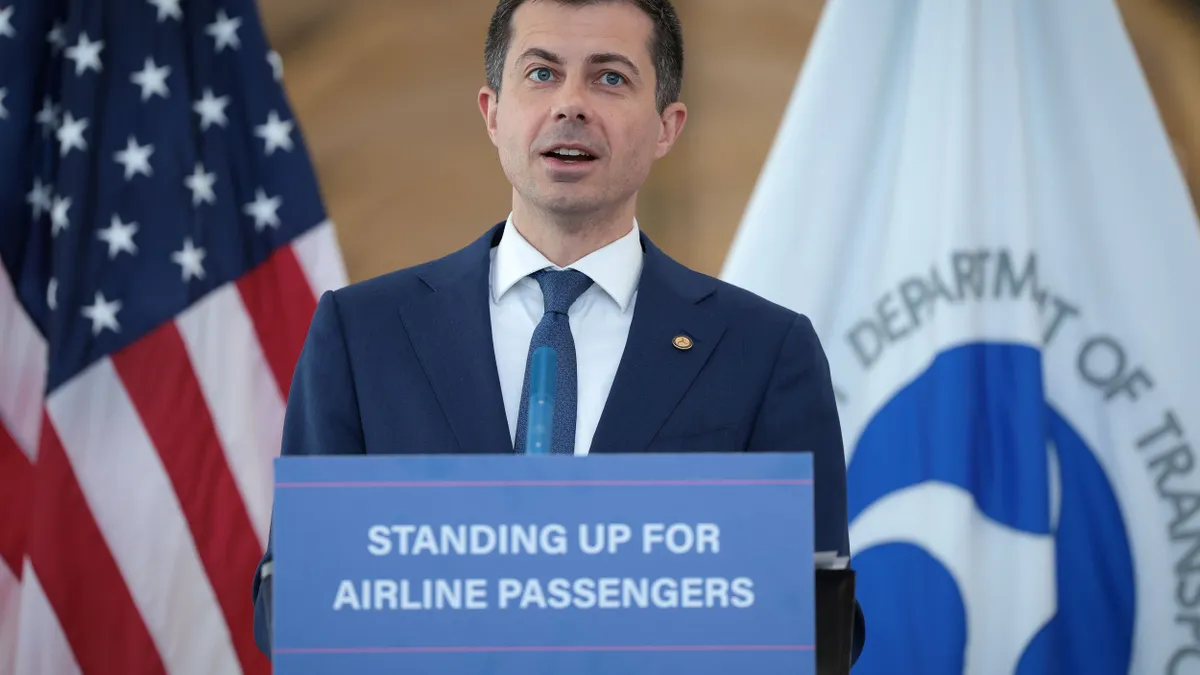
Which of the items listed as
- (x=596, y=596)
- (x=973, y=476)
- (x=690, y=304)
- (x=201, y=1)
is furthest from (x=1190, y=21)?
(x=596, y=596)

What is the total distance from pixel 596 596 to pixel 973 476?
1996mm

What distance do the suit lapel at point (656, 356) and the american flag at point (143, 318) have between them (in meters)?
1.63

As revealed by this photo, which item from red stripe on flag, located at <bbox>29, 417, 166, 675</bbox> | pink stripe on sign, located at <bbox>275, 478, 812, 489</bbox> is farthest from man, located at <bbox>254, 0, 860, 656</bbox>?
red stripe on flag, located at <bbox>29, 417, 166, 675</bbox>

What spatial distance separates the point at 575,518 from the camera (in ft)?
3.80

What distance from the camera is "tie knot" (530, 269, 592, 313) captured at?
6.00 feet

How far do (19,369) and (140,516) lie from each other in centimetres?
52

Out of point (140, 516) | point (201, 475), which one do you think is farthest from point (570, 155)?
point (140, 516)

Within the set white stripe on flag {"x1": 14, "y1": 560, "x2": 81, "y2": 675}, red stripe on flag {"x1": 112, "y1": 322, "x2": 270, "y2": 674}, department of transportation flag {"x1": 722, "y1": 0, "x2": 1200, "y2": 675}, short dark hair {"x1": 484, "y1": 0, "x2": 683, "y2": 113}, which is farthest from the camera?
red stripe on flag {"x1": 112, "y1": 322, "x2": 270, "y2": 674}

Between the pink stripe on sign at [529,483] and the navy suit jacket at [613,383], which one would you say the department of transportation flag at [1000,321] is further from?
the pink stripe on sign at [529,483]

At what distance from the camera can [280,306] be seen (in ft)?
10.8

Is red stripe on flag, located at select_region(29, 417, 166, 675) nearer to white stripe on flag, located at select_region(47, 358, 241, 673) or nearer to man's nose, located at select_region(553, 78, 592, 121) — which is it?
white stripe on flag, located at select_region(47, 358, 241, 673)

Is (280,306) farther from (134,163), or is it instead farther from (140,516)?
(140,516)

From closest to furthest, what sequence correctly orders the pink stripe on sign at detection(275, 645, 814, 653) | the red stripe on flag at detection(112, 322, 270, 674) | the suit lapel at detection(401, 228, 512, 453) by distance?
1. the pink stripe on sign at detection(275, 645, 814, 653)
2. the suit lapel at detection(401, 228, 512, 453)
3. the red stripe on flag at detection(112, 322, 270, 674)

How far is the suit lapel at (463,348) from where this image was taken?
1.71 meters
